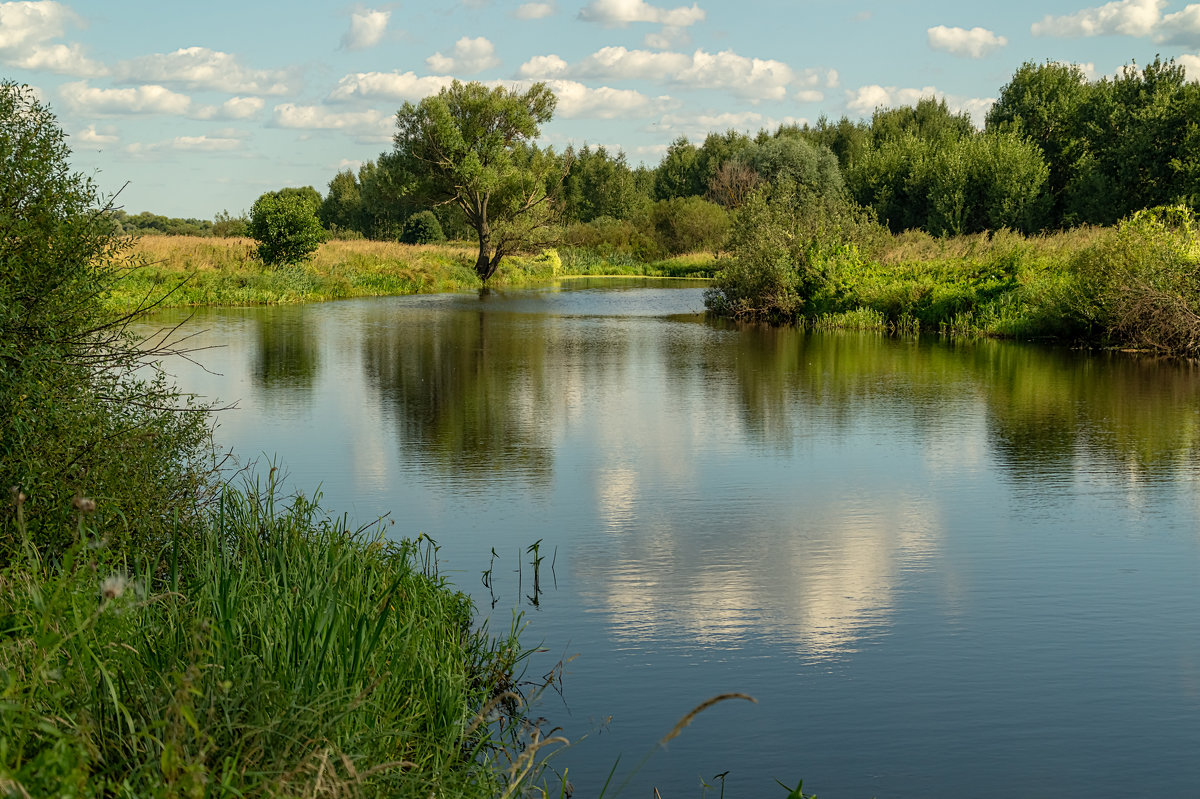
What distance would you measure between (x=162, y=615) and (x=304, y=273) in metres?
34.7

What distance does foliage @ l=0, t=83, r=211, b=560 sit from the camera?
582cm

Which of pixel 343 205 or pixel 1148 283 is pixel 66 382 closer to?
pixel 1148 283

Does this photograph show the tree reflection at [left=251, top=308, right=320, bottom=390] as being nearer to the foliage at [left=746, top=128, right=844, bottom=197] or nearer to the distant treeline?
the distant treeline

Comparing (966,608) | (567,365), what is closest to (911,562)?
(966,608)

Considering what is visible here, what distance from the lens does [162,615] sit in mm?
4848

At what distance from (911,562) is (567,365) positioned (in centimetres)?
1247

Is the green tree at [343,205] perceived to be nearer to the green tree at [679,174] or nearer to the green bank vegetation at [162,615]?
the green tree at [679,174]

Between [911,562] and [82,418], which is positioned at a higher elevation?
[82,418]

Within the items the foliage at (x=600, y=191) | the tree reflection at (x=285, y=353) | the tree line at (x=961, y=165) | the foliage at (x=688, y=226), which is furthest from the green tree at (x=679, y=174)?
the tree reflection at (x=285, y=353)

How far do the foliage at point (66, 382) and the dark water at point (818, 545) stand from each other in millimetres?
2113

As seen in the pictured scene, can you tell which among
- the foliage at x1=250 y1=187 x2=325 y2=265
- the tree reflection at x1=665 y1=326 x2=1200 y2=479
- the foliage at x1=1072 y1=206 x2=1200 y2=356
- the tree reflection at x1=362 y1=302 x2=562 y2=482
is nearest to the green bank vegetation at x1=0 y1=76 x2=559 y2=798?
the tree reflection at x1=362 y1=302 x2=562 y2=482

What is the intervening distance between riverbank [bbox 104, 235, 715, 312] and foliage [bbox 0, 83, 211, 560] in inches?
753

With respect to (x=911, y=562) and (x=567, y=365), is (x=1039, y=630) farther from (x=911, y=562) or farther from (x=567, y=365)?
(x=567, y=365)

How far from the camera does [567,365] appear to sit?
19.8 m
